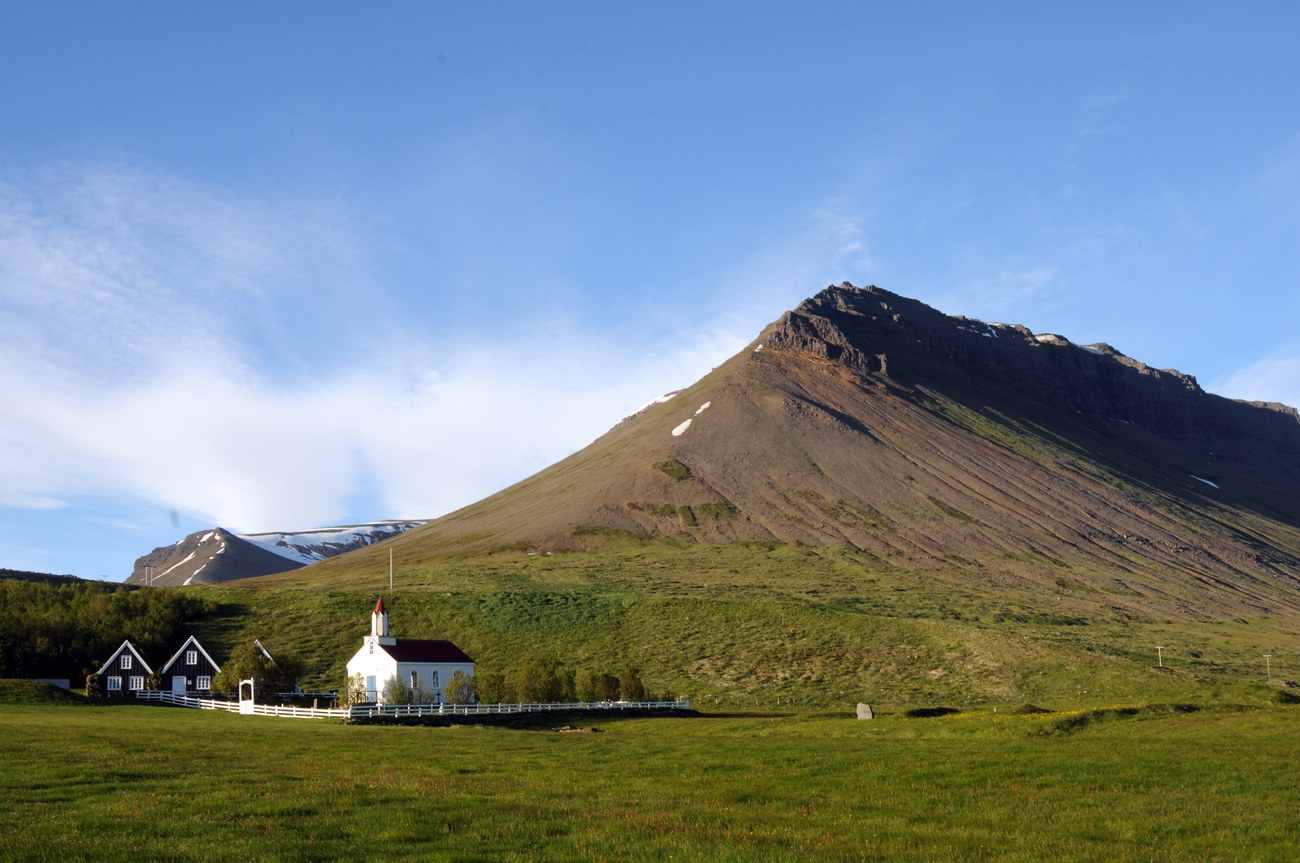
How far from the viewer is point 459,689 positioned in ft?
189

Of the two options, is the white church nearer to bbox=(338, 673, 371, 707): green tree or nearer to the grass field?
bbox=(338, 673, 371, 707): green tree

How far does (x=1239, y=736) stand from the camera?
34.8m

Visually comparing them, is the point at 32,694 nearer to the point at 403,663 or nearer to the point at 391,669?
the point at 391,669

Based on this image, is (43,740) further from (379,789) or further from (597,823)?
(597,823)

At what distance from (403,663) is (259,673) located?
9401 mm

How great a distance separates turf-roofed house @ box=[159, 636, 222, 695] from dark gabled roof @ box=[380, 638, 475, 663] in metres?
16.9

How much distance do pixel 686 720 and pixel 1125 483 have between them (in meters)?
168

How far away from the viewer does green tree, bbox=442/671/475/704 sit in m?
57.4

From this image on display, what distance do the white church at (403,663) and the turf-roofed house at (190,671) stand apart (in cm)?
1297

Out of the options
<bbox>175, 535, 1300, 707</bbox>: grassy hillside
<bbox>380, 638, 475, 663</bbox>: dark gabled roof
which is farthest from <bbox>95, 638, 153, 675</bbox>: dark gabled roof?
<bbox>380, 638, 475, 663</bbox>: dark gabled roof

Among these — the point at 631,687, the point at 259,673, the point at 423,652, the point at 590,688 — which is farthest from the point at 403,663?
the point at 631,687

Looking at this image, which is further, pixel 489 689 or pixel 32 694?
pixel 489 689

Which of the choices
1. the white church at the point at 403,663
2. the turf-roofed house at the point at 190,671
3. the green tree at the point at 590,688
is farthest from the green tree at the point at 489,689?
the turf-roofed house at the point at 190,671

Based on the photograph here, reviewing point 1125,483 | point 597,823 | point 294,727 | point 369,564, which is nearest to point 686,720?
point 294,727
